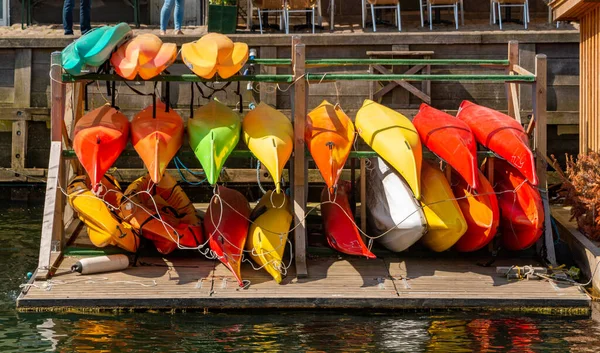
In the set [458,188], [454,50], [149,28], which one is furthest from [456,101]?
[149,28]

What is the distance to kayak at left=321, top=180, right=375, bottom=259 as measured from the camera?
10.2 metres

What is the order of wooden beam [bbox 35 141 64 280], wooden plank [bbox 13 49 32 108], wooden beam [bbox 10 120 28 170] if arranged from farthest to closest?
wooden plank [bbox 13 49 32 108]
wooden beam [bbox 10 120 28 170]
wooden beam [bbox 35 141 64 280]

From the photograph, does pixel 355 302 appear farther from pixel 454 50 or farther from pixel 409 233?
pixel 454 50

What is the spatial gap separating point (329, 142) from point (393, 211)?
3.17 ft

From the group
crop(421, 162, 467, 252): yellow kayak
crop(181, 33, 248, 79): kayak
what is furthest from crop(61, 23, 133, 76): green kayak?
crop(421, 162, 467, 252): yellow kayak

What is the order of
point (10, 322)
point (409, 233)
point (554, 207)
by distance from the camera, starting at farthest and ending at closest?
point (554, 207)
point (409, 233)
point (10, 322)

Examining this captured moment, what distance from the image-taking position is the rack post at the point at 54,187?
9852 mm

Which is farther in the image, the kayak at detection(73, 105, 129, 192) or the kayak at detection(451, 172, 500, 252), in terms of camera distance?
the kayak at detection(451, 172, 500, 252)

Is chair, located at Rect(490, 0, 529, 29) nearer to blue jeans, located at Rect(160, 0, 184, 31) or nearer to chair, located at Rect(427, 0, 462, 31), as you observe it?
chair, located at Rect(427, 0, 462, 31)

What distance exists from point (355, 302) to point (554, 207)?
4340mm

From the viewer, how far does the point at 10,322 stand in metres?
8.95

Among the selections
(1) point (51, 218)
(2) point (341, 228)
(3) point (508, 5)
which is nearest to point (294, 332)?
(2) point (341, 228)

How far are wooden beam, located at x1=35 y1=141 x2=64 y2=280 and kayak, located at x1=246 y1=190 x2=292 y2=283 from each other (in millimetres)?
1959

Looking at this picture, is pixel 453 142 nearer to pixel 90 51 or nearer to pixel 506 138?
pixel 506 138
